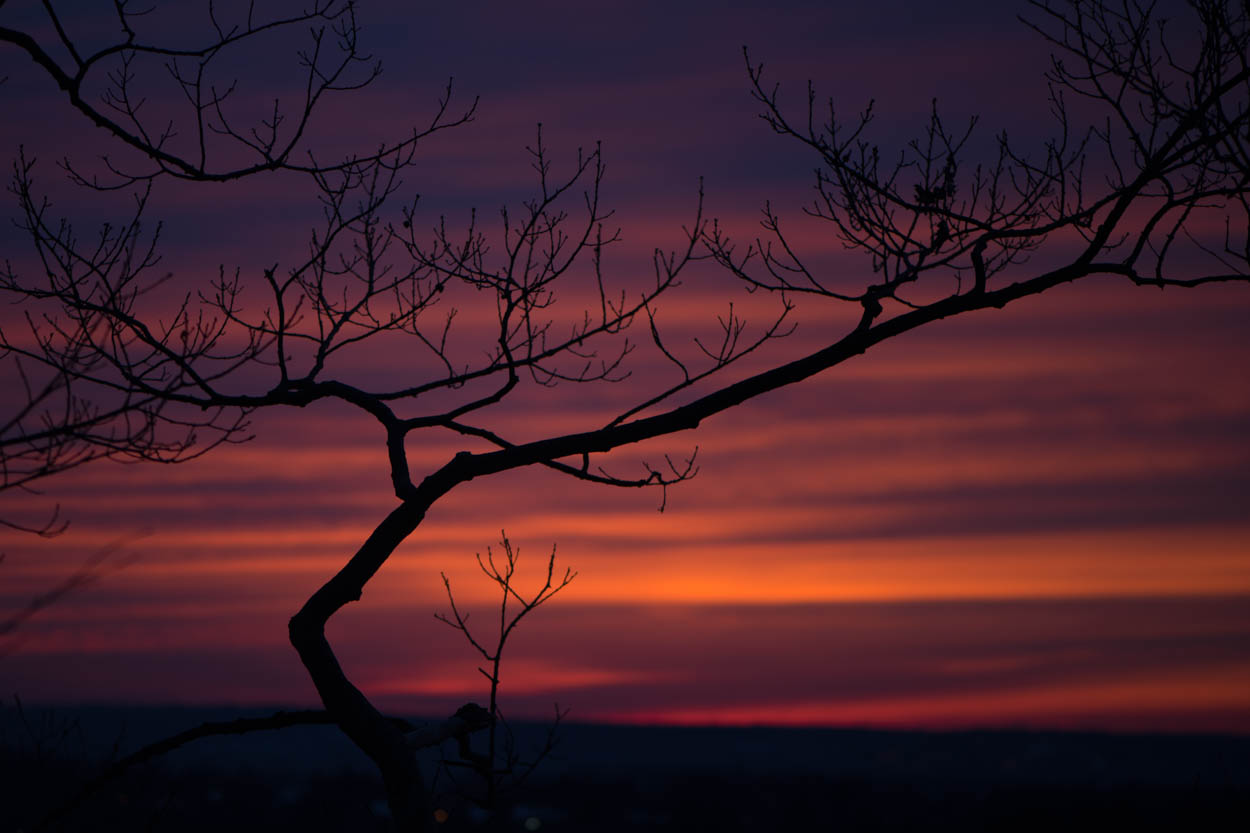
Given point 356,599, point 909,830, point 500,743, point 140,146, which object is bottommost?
point 909,830

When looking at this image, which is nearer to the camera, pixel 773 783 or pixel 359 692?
pixel 359 692

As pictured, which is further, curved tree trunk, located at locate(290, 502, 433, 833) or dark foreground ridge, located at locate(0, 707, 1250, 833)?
dark foreground ridge, located at locate(0, 707, 1250, 833)

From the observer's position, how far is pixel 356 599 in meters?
6.61

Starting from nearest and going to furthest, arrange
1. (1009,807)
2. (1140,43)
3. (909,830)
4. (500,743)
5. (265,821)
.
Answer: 1. (1140,43)
2. (500,743)
3. (265,821)
4. (1009,807)
5. (909,830)

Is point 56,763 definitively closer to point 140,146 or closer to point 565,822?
point 140,146

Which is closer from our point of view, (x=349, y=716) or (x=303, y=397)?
(x=349, y=716)

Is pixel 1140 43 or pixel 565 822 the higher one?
pixel 1140 43

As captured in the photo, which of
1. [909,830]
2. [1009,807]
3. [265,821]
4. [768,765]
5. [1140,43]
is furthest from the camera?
[768,765]

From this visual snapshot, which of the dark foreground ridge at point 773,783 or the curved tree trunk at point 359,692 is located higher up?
the curved tree trunk at point 359,692

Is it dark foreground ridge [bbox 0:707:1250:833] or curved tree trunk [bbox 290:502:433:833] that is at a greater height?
curved tree trunk [bbox 290:502:433:833]

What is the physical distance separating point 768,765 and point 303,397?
109m

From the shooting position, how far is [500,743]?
761 cm

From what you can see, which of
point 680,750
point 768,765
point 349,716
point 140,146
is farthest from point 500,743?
point 680,750

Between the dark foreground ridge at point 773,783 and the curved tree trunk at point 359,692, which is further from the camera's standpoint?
the dark foreground ridge at point 773,783
